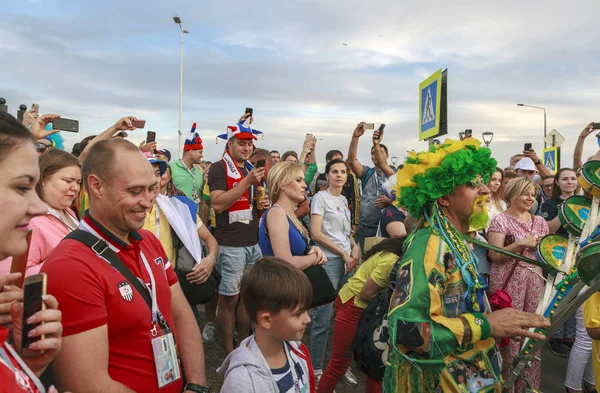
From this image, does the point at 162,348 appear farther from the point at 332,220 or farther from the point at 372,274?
the point at 332,220

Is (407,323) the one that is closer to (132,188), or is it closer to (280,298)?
(280,298)

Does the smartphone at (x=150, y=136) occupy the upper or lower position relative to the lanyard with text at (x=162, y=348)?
upper

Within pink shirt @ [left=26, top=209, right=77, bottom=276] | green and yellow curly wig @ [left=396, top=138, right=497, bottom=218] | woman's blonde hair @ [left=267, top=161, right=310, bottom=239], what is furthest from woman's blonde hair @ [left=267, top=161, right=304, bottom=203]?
pink shirt @ [left=26, top=209, right=77, bottom=276]

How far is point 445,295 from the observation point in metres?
2.30

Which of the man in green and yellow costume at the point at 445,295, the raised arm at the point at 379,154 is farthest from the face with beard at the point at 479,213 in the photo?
the raised arm at the point at 379,154

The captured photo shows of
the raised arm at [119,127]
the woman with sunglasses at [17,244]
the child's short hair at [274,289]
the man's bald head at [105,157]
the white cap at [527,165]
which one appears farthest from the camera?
the white cap at [527,165]

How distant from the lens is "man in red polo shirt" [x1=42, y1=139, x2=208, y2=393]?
5.50 ft

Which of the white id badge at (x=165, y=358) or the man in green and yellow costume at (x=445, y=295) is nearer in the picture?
the white id badge at (x=165, y=358)

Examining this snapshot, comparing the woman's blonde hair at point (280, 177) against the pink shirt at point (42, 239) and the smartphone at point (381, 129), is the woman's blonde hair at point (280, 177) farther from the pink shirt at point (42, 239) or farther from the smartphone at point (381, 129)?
the smartphone at point (381, 129)

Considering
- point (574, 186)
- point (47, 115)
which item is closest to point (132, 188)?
point (47, 115)

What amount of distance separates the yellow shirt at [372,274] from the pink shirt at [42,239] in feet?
6.62

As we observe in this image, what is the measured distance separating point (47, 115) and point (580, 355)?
16.7 feet

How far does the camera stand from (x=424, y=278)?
2.20 metres

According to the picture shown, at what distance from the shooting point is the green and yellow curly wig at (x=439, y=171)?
2.47m
